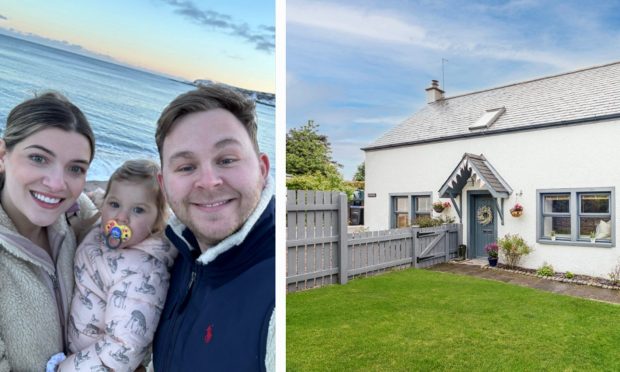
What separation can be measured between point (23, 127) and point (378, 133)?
3.21 metres

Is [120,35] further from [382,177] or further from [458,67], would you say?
[458,67]

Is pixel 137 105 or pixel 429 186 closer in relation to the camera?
pixel 137 105

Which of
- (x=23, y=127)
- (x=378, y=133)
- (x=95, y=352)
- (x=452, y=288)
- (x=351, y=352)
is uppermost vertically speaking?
(x=378, y=133)

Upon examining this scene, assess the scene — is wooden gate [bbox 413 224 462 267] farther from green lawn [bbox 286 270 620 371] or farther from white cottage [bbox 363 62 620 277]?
green lawn [bbox 286 270 620 371]

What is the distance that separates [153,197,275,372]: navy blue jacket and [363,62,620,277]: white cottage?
2795mm

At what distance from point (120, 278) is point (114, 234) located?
6 centimetres

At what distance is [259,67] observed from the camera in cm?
71

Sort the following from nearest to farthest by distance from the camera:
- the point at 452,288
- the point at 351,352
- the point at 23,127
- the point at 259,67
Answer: the point at 23,127 < the point at 259,67 < the point at 351,352 < the point at 452,288

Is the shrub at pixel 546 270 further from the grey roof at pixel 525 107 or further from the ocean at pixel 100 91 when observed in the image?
the ocean at pixel 100 91

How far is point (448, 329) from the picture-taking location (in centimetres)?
295

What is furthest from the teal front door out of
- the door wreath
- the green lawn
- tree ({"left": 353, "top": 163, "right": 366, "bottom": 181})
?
tree ({"left": 353, "top": 163, "right": 366, "bottom": 181})

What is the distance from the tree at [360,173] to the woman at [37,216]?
10.0 ft

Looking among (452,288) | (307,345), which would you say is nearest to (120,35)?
(307,345)

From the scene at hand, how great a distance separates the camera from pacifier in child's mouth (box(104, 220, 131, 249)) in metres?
0.59
